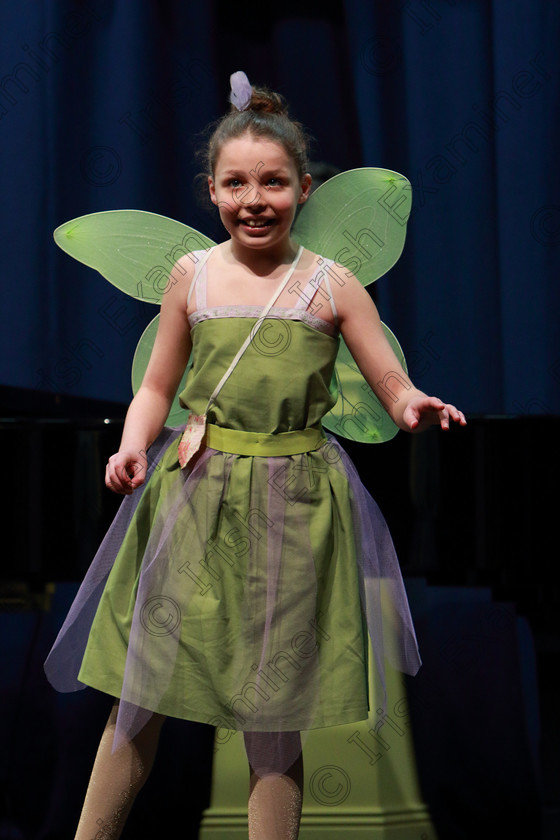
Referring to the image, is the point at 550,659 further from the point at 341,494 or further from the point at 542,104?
the point at 542,104

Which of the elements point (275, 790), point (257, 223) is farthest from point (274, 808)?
point (257, 223)

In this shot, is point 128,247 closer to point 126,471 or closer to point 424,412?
point 126,471

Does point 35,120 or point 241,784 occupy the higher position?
point 35,120

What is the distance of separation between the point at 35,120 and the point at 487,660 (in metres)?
1.61

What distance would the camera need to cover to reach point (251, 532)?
1218 millimetres

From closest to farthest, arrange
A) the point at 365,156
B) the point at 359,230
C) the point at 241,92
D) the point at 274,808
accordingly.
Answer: the point at 274,808, the point at 241,92, the point at 359,230, the point at 365,156

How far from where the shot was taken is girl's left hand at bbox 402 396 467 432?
1.15 meters

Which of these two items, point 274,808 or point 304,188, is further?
point 304,188

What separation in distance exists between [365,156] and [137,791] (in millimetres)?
1642

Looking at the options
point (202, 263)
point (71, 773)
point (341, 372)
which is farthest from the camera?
point (71, 773)

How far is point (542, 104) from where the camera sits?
2371 mm

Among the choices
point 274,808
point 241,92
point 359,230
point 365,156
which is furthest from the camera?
point 365,156

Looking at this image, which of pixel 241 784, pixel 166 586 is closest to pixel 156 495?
pixel 166 586

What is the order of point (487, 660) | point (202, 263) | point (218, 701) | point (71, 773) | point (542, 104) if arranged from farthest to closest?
point (542, 104) → point (487, 660) → point (71, 773) → point (202, 263) → point (218, 701)
